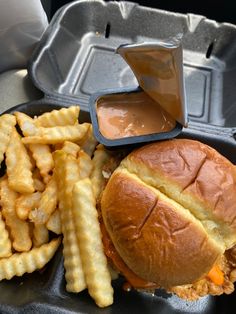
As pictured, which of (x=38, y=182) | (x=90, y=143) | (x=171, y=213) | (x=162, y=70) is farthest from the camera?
(x=90, y=143)

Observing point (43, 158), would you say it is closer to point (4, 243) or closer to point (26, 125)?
point (26, 125)

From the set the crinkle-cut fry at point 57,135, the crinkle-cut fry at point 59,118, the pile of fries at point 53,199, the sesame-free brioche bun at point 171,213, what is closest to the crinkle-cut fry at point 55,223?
the pile of fries at point 53,199

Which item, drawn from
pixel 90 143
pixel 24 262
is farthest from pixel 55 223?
pixel 90 143

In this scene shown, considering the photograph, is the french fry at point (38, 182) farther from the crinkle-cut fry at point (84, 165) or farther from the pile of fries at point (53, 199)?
the crinkle-cut fry at point (84, 165)

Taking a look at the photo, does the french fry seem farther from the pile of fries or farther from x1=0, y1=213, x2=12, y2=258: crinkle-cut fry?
x1=0, y1=213, x2=12, y2=258: crinkle-cut fry

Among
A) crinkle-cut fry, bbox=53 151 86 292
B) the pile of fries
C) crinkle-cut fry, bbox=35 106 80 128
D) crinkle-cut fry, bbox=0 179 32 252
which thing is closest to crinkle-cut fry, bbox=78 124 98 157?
the pile of fries

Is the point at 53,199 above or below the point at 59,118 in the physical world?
below

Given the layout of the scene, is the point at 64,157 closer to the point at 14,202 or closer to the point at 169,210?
the point at 14,202
